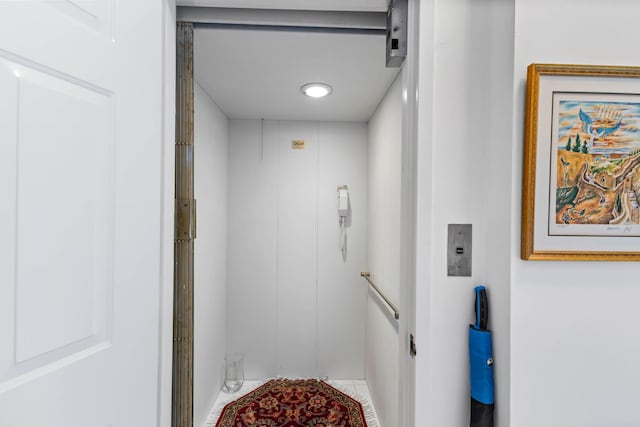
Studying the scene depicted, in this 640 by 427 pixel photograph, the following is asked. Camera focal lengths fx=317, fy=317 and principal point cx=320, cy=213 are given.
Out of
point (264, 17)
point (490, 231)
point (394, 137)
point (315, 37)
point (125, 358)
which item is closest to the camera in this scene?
point (125, 358)

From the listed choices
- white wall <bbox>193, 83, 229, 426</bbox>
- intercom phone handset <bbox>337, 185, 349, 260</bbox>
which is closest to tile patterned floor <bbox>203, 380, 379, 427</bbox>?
white wall <bbox>193, 83, 229, 426</bbox>

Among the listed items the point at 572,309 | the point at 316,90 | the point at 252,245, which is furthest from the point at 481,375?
the point at 252,245

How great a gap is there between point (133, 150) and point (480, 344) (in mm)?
1074

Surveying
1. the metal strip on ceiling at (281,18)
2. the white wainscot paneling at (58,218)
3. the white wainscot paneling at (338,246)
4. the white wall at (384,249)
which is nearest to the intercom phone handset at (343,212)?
the white wainscot paneling at (338,246)

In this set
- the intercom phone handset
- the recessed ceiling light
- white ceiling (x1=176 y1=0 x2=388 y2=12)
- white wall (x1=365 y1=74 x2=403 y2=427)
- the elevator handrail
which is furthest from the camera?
the intercom phone handset

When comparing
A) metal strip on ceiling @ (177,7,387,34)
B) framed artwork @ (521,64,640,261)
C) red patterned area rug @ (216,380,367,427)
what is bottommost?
red patterned area rug @ (216,380,367,427)

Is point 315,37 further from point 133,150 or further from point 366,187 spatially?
point 366,187

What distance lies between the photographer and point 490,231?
926mm

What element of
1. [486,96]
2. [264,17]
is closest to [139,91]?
[264,17]

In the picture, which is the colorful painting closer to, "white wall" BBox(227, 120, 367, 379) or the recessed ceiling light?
the recessed ceiling light

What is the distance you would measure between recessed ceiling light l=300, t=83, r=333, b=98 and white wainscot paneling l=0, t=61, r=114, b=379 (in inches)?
51.8

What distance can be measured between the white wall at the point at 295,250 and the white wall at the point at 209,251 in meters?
0.14

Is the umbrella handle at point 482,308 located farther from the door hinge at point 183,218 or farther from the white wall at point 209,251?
the white wall at point 209,251

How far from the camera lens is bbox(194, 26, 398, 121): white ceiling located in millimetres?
1384
